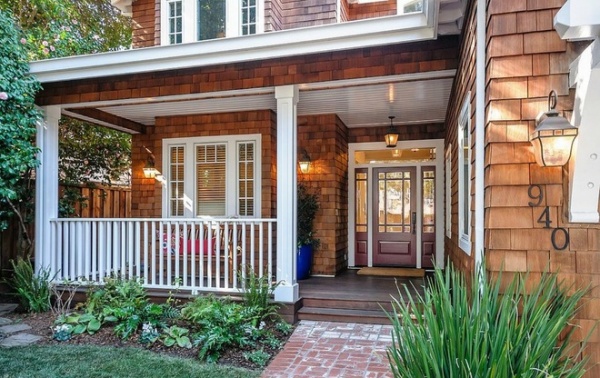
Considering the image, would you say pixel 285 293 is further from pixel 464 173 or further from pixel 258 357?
pixel 464 173

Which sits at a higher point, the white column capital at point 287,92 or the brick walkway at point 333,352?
the white column capital at point 287,92

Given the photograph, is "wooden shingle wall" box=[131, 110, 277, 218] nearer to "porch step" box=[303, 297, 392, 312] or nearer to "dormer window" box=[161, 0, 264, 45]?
"dormer window" box=[161, 0, 264, 45]

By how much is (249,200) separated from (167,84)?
233cm

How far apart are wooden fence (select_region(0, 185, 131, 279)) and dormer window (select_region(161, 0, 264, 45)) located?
3.25 metres

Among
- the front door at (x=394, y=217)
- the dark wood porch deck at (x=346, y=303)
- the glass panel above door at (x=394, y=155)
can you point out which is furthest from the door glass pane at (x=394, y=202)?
the dark wood porch deck at (x=346, y=303)

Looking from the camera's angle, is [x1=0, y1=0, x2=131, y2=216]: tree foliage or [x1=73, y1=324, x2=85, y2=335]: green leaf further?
[x1=0, y1=0, x2=131, y2=216]: tree foliage

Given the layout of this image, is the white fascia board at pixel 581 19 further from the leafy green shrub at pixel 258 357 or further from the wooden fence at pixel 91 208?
the wooden fence at pixel 91 208

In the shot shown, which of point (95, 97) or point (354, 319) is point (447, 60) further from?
point (95, 97)

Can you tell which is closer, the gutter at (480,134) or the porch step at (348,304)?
the gutter at (480,134)

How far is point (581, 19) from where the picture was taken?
7.01 ft

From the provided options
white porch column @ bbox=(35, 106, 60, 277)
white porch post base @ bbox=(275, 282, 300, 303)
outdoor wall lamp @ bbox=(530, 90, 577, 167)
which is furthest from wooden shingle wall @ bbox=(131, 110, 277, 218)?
outdoor wall lamp @ bbox=(530, 90, 577, 167)

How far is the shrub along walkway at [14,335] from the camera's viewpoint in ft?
14.0

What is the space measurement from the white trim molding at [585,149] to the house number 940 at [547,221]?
0.33 ft

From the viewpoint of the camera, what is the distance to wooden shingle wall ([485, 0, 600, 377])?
98.7 inches
